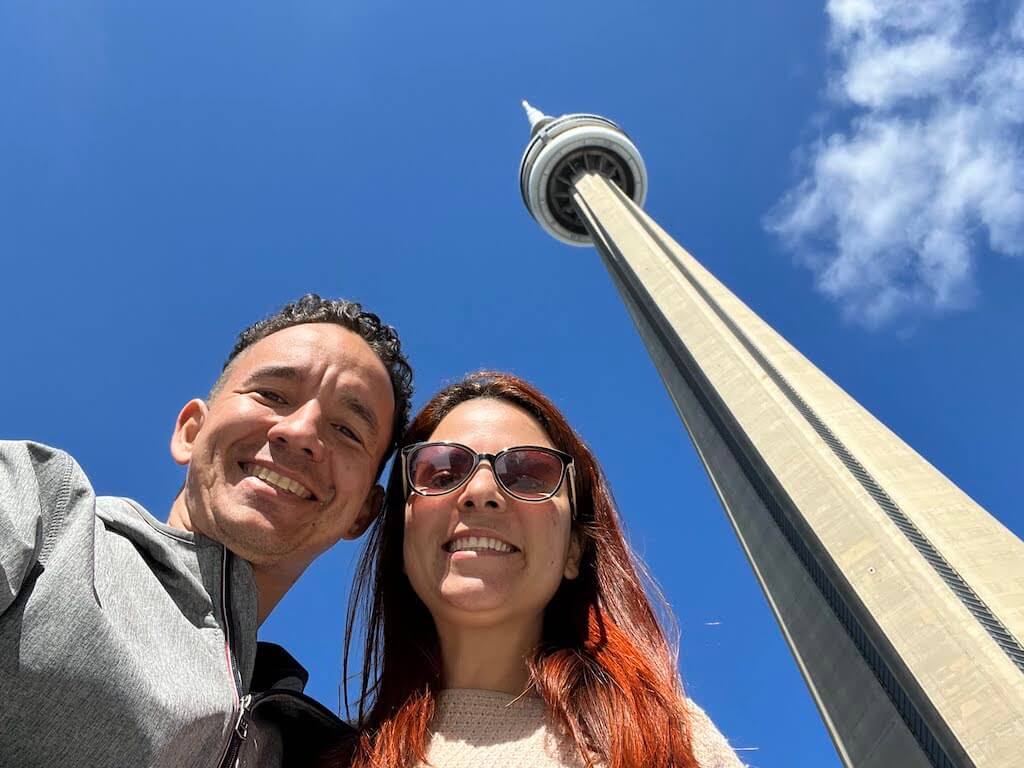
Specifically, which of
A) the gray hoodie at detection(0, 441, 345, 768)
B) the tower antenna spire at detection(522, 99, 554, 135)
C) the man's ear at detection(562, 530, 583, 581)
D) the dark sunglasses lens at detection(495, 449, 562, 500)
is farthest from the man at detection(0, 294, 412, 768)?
the tower antenna spire at detection(522, 99, 554, 135)

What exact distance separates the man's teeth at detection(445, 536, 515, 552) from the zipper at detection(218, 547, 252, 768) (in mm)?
836

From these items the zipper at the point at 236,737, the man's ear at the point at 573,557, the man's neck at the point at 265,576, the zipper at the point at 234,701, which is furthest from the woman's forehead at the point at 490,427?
the zipper at the point at 236,737

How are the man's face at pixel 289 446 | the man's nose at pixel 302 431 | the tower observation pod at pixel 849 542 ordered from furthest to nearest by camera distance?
1. the tower observation pod at pixel 849 542
2. the man's nose at pixel 302 431
3. the man's face at pixel 289 446

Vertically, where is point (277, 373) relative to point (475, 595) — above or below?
above

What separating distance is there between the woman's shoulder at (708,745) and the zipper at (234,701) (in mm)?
1393

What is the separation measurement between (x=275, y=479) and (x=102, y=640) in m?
1.05

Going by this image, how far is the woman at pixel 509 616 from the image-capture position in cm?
239

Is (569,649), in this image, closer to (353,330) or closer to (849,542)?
(353,330)

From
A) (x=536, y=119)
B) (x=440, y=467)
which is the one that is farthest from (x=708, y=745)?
(x=536, y=119)

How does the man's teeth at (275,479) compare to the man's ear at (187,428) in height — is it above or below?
below

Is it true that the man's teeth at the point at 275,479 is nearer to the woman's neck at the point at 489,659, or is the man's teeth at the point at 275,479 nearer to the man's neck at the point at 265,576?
the man's neck at the point at 265,576

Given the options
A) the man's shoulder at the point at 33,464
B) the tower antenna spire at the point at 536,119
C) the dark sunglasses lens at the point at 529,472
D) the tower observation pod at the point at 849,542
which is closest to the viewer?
the man's shoulder at the point at 33,464

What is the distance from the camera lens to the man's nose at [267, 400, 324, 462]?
8.91 ft

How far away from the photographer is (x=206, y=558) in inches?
92.2
